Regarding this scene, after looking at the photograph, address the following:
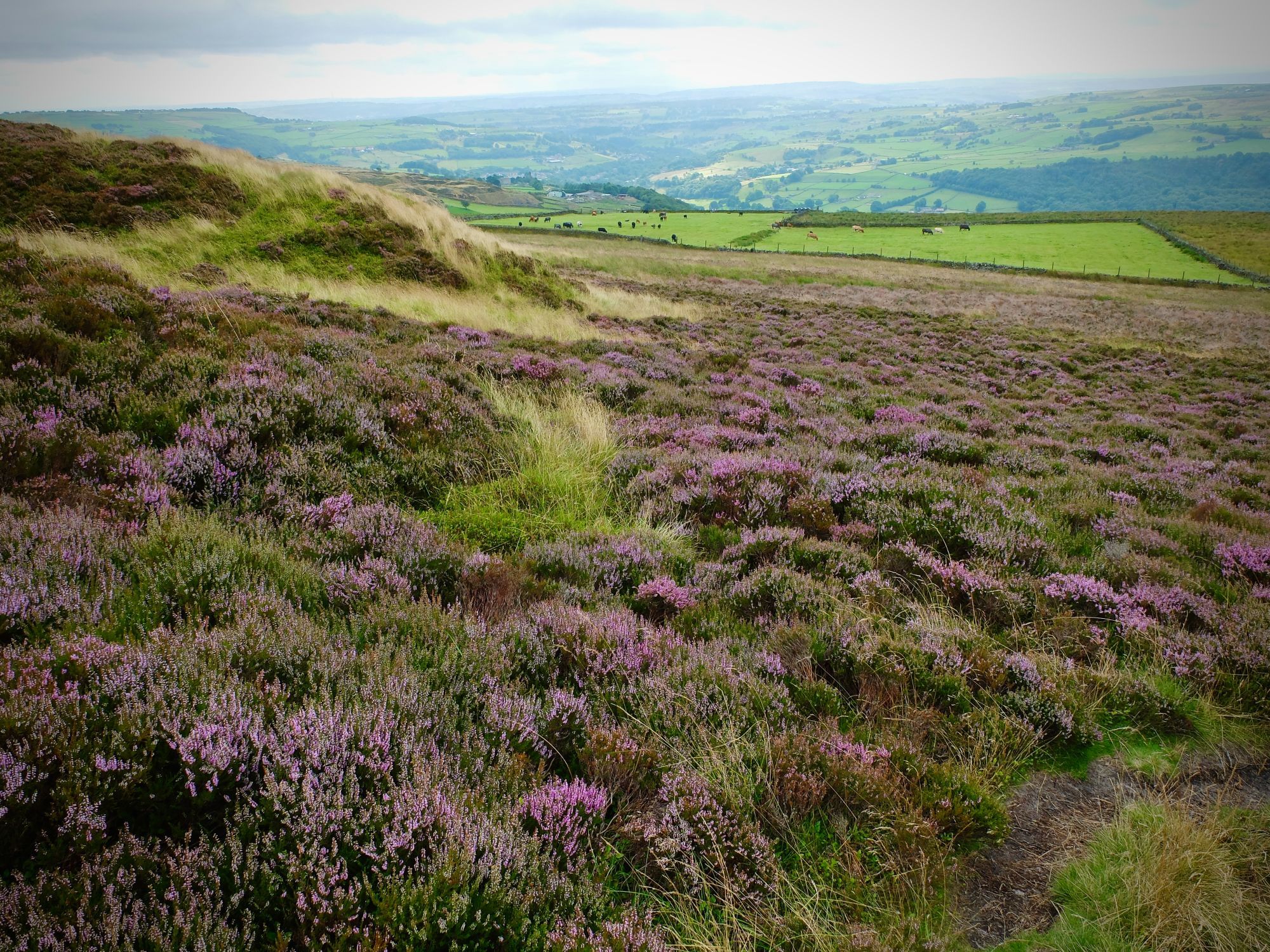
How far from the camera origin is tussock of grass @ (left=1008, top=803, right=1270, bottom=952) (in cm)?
231

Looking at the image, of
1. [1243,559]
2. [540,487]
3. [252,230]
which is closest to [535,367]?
[540,487]

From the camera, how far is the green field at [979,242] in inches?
2537

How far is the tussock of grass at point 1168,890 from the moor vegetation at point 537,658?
0.02 metres

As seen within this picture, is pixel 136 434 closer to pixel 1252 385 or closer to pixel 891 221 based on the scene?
pixel 1252 385

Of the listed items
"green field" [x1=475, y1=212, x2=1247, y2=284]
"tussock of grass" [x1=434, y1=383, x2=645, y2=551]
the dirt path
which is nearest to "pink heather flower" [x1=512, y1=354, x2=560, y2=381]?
"tussock of grass" [x1=434, y1=383, x2=645, y2=551]

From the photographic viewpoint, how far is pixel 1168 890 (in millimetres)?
2416

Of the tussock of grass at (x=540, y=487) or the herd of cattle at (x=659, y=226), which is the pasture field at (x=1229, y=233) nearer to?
the herd of cattle at (x=659, y=226)

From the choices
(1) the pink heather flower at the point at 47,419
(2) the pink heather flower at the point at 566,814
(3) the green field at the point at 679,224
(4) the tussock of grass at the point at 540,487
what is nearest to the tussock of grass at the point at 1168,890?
(2) the pink heather flower at the point at 566,814

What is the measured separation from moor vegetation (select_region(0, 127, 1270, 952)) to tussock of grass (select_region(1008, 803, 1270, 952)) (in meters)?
0.02

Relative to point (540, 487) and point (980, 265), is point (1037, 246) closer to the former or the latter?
point (980, 265)

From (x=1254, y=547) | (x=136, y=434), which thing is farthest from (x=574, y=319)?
(x=1254, y=547)

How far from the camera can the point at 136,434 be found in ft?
16.8

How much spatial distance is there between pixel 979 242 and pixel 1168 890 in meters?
94.2

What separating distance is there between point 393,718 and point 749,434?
6.98 m
